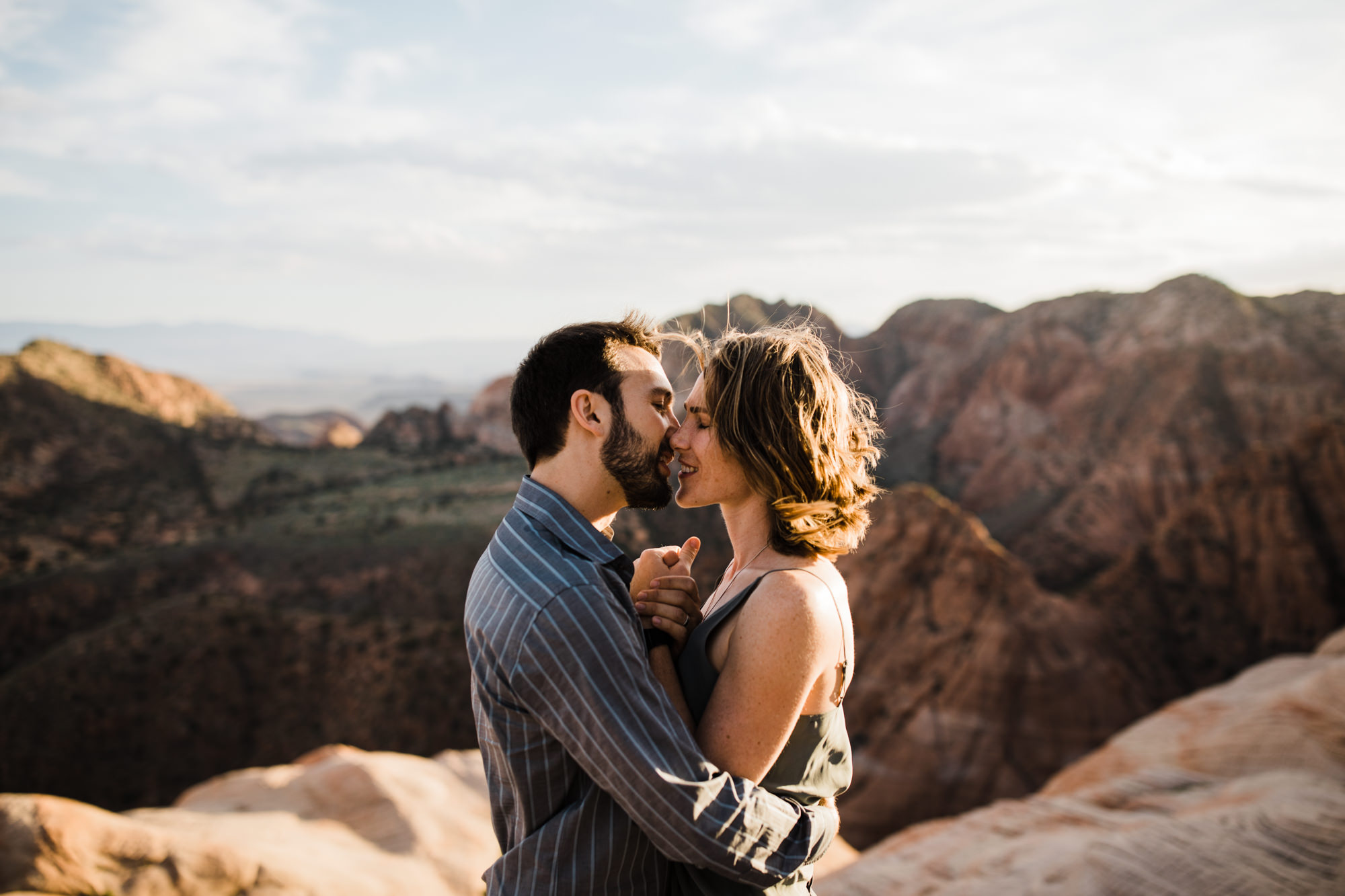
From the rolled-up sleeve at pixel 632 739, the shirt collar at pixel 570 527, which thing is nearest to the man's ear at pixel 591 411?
the shirt collar at pixel 570 527

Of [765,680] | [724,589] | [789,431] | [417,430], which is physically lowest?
[417,430]

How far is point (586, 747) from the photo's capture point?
2109mm

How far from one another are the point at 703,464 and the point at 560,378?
54 centimetres

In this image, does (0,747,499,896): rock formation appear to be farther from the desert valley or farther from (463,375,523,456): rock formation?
(463,375,523,456): rock formation

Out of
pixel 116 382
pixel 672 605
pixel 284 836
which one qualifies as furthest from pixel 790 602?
pixel 116 382

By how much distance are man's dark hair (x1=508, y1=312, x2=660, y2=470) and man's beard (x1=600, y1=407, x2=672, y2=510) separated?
Result: 3.0 inches

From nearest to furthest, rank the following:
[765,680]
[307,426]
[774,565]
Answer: [765,680] → [774,565] → [307,426]

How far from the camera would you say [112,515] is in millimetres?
36375

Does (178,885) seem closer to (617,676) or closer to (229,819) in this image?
(229,819)

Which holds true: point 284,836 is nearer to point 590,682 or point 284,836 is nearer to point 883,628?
point 590,682

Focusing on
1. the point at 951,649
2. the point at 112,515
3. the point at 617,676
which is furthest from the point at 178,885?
the point at 112,515

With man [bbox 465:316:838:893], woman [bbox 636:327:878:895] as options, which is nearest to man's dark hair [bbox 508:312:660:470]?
man [bbox 465:316:838:893]

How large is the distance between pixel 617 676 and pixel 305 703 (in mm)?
27887

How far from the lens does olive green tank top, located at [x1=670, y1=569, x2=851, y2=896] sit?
242 cm
